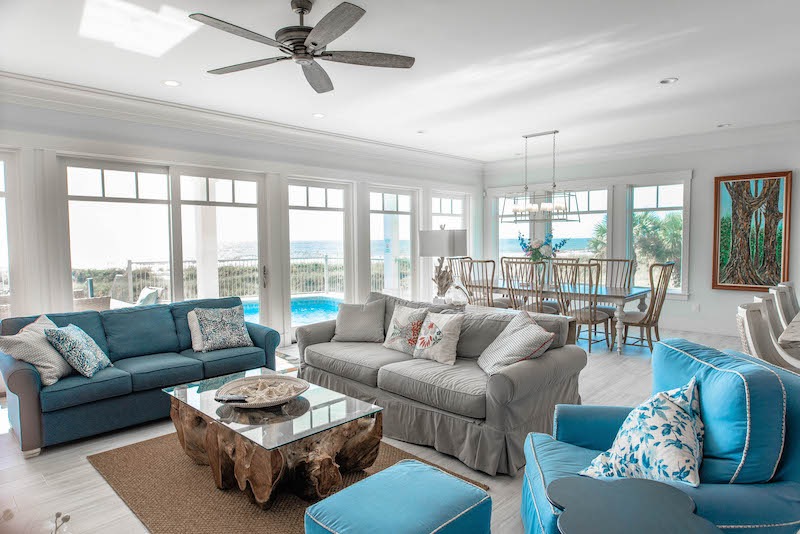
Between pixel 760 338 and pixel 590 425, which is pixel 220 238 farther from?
pixel 760 338

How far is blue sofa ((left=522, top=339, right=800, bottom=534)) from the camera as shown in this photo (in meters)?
1.38

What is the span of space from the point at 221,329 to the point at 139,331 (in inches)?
24.6

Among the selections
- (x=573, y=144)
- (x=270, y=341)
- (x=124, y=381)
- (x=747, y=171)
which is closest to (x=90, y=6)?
(x=124, y=381)

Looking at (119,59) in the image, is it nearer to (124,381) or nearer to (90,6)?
(90,6)

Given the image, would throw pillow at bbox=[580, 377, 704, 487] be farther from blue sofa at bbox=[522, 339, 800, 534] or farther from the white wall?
the white wall

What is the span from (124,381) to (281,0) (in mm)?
2673

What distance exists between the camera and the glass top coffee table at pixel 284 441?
2273 mm

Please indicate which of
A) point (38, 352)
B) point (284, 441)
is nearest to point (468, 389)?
point (284, 441)

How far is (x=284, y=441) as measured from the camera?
2.16 m

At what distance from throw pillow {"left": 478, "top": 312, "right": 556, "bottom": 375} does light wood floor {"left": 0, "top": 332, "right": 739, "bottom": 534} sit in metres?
0.64

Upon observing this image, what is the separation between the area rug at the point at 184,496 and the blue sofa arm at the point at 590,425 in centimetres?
70

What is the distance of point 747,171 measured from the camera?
5.99 meters

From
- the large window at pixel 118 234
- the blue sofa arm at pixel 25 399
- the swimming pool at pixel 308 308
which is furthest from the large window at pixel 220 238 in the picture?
the blue sofa arm at pixel 25 399

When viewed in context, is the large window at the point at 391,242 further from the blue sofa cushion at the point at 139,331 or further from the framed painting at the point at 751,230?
the framed painting at the point at 751,230
